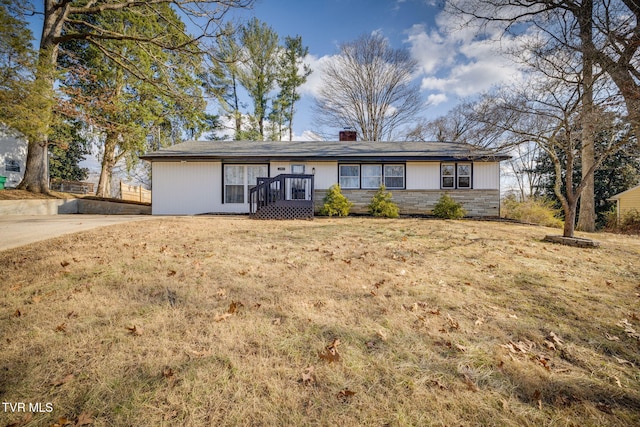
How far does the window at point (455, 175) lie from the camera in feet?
43.5

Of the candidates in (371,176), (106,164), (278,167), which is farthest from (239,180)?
(106,164)

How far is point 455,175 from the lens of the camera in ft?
43.7

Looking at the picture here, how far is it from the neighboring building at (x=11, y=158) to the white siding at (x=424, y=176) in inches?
1027

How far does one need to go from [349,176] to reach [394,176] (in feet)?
7.50

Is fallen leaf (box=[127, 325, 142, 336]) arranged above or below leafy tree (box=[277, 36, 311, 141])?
below

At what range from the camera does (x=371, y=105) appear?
2303 centimetres

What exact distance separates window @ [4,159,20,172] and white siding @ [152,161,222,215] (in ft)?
50.8

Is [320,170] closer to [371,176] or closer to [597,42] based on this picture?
[371,176]

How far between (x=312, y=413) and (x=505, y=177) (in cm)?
2993

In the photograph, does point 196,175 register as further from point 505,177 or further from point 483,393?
point 505,177

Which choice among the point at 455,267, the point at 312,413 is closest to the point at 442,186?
the point at 455,267

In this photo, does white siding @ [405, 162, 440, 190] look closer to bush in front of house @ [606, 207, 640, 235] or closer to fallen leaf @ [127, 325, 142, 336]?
bush in front of house @ [606, 207, 640, 235]

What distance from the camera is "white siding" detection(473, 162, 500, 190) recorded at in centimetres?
1311

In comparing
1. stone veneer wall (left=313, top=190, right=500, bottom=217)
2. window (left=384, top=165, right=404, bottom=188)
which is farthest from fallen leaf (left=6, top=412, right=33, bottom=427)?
window (left=384, top=165, right=404, bottom=188)
